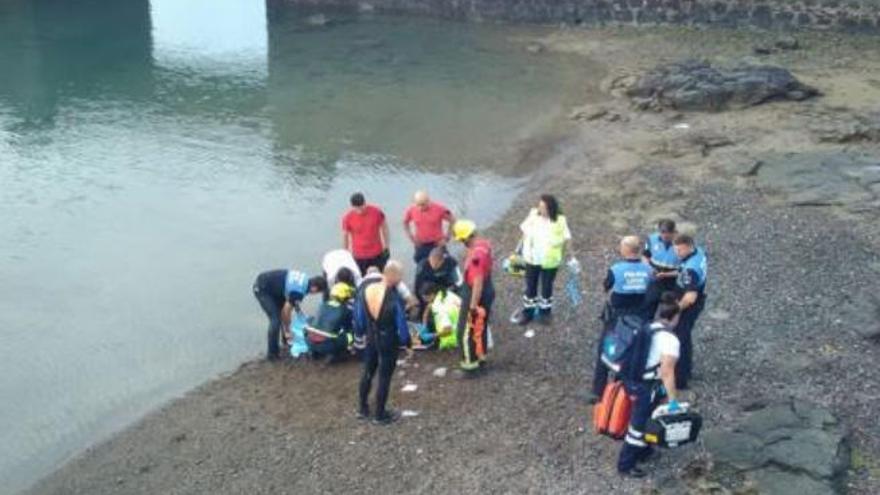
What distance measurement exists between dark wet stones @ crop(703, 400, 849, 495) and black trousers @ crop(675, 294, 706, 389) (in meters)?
0.87

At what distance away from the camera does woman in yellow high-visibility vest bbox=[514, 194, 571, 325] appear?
429 inches

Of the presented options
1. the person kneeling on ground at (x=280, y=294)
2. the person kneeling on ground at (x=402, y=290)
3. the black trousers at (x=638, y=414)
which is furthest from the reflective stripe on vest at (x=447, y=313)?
the black trousers at (x=638, y=414)

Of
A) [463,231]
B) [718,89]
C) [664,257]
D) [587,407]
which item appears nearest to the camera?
[587,407]

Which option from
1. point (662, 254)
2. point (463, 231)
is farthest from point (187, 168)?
point (662, 254)

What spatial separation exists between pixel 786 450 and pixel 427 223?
4.86 meters

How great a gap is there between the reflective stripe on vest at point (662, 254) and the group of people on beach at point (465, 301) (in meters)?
0.01

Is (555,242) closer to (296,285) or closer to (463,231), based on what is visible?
(463,231)

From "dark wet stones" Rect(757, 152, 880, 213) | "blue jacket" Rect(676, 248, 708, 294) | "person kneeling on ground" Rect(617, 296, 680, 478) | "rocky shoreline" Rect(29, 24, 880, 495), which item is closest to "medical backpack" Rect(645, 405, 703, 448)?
"person kneeling on ground" Rect(617, 296, 680, 478)

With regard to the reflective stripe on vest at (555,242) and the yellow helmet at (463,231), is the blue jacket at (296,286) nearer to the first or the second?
the yellow helmet at (463,231)

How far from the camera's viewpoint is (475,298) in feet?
33.2

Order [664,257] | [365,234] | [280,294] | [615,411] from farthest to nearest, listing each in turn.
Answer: [365,234] → [280,294] → [664,257] → [615,411]

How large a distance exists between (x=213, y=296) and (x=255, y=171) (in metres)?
5.46

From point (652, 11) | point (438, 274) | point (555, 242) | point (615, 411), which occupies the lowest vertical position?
point (615, 411)

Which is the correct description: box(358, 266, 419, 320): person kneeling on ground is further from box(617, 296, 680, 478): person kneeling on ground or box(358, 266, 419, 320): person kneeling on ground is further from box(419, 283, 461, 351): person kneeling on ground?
box(617, 296, 680, 478): person kneeling on ground
